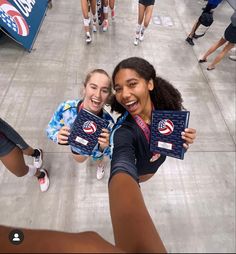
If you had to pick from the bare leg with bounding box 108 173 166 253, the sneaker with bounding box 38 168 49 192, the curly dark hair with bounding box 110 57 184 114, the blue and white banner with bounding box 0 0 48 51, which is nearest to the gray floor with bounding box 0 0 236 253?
the sneaker with bounding box 38 168 49 192

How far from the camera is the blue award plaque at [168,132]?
4.20ft

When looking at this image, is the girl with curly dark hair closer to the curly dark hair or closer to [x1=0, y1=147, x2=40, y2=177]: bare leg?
the curly dark hair

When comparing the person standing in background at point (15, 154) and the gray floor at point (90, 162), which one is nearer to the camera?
the person standing in background at point (15, 154)

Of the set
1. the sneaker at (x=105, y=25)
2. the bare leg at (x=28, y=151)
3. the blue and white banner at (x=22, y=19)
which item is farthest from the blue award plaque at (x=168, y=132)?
the sneaker at (x=105, y=25)

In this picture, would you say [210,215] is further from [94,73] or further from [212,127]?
[94,73]

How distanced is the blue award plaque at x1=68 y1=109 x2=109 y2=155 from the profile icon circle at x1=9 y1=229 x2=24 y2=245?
902mm

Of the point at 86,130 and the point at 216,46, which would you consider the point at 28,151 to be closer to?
the point at 86,130

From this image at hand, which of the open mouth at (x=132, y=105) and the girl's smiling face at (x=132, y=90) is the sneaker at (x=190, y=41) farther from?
the open mouth at (x=132, y=105)

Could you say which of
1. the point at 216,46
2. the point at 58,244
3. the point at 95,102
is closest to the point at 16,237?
the point at 58,244

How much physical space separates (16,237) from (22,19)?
416 cm

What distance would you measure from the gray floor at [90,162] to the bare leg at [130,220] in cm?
29

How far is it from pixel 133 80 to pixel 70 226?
1560 millimetres

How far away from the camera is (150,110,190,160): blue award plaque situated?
1281 millimetres

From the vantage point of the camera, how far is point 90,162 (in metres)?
2.54
